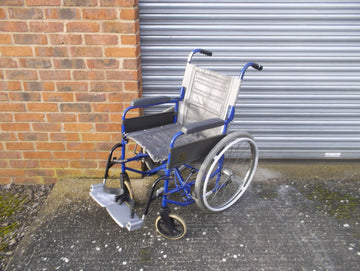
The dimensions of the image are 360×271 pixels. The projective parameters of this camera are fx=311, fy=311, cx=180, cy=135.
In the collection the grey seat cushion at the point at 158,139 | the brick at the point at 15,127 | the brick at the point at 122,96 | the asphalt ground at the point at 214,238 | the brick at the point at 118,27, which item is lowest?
the asphalt ground at the point at 214,238

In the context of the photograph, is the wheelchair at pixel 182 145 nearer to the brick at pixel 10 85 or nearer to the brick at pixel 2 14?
the brick at pixel 10 85

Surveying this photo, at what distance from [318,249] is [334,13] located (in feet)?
7.03

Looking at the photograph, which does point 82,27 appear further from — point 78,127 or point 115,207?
point 115,207

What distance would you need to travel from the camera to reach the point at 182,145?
213 cm

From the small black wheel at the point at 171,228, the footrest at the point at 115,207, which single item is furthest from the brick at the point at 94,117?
the small black wheel at the point at 171,228

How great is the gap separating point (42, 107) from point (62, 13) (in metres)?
0.85

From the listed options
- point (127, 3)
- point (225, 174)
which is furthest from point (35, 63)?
point (225, 174)

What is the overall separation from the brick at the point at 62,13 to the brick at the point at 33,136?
108 centimetres

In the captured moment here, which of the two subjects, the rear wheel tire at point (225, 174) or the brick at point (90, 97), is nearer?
the rear wheel tire at point (225, 174)

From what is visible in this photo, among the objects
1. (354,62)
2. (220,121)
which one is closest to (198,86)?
(220,121)

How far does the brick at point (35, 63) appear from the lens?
2.66 meters

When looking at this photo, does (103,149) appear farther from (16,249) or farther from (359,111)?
(359,111)

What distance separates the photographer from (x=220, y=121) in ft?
7.30

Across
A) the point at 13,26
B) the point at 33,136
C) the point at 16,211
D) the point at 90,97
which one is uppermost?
the point at 13,26
